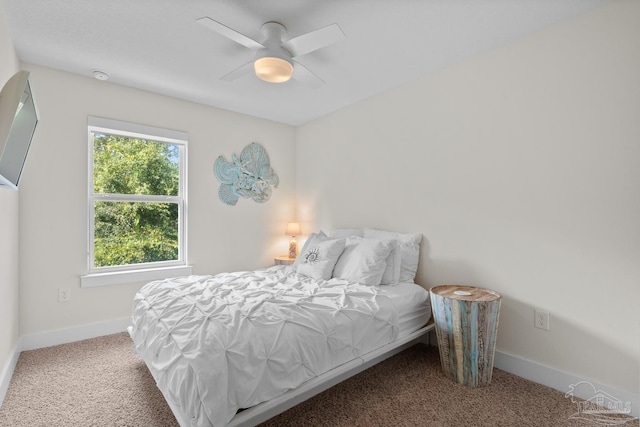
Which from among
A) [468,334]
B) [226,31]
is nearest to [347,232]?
[468,334]

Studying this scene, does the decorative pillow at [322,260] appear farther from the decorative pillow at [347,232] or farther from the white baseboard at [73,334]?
the white baseboard at [73,334]

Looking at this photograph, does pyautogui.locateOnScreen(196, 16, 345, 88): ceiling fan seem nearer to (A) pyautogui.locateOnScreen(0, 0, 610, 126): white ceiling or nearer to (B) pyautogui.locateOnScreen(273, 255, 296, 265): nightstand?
(A) pyautogui.locateOnScreen(0, 0, 610, 126): white ceiling

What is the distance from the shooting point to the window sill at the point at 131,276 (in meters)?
3.01

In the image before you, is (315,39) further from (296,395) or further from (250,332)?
(296,395)

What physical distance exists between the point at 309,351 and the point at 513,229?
177 centimetres

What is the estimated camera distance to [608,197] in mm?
1971

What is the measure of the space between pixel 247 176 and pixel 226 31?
2.30 m

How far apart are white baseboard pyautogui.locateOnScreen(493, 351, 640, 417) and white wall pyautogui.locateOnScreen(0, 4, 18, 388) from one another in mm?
3516

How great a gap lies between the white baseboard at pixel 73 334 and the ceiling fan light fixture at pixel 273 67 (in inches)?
109

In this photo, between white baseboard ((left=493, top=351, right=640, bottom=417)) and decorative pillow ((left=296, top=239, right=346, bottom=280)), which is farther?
decorative pillow ((left=296, top=239, right=346, bottom=280))

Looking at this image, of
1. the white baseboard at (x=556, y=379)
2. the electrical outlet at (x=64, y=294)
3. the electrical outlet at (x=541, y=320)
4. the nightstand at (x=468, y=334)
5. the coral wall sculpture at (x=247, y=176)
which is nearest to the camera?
the white baseboard at (x=556, y=379)

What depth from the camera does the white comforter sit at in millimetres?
1411

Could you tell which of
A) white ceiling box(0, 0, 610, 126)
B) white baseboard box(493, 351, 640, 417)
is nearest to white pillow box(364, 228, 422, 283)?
white baseboard box(493, 351, 640, 417)

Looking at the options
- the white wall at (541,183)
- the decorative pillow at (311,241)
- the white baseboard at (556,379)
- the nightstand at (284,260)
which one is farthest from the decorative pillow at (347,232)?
the white baseboard at (556,379)
